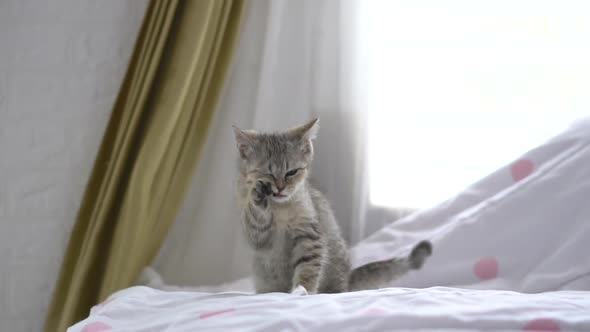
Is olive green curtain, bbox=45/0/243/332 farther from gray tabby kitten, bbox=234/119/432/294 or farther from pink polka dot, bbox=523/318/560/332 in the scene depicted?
pink polka dot, bbox=523/318/560/332

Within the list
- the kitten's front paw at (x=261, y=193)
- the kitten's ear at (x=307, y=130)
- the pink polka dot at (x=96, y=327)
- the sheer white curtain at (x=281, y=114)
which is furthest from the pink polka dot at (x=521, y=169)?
the pink polka dot at (x=96, y=327)

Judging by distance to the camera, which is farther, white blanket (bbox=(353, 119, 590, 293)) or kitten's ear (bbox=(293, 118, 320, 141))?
kitten's ear (bbox=(293, 118, 320, 141))

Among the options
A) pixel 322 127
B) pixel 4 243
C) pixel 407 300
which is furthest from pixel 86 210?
pixel 407 300

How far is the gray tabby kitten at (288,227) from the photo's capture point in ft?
4.27

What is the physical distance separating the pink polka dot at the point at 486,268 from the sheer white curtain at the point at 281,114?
41cm

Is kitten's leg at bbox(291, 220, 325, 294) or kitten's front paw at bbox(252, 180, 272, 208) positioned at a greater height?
kitten's front paw at bbox(252, 180, 272, 208)

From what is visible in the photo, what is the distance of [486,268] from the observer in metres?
1.28

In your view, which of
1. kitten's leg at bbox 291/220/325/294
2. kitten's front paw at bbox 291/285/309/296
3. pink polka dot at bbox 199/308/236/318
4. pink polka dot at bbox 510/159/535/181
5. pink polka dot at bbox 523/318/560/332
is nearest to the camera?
pink polka dot at bbox 523/318/560/332

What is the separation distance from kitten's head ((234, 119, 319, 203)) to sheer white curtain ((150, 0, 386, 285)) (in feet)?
0.90

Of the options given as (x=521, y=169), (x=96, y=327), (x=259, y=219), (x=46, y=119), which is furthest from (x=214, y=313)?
(x=46, y=119)

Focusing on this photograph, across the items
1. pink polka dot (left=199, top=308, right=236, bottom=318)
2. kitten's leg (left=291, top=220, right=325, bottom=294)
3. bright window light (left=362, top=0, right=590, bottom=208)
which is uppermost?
bright window light (left=362, top=0, right=590, bottom=208)

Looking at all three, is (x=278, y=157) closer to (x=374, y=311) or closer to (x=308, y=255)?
(x=308, y=255)

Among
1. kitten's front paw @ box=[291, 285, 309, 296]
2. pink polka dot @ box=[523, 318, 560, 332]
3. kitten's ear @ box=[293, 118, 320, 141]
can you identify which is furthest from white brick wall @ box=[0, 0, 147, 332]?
pink polka dot @ box=[523, 318, 560, 332]

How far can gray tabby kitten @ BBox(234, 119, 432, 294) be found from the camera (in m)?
1.30
